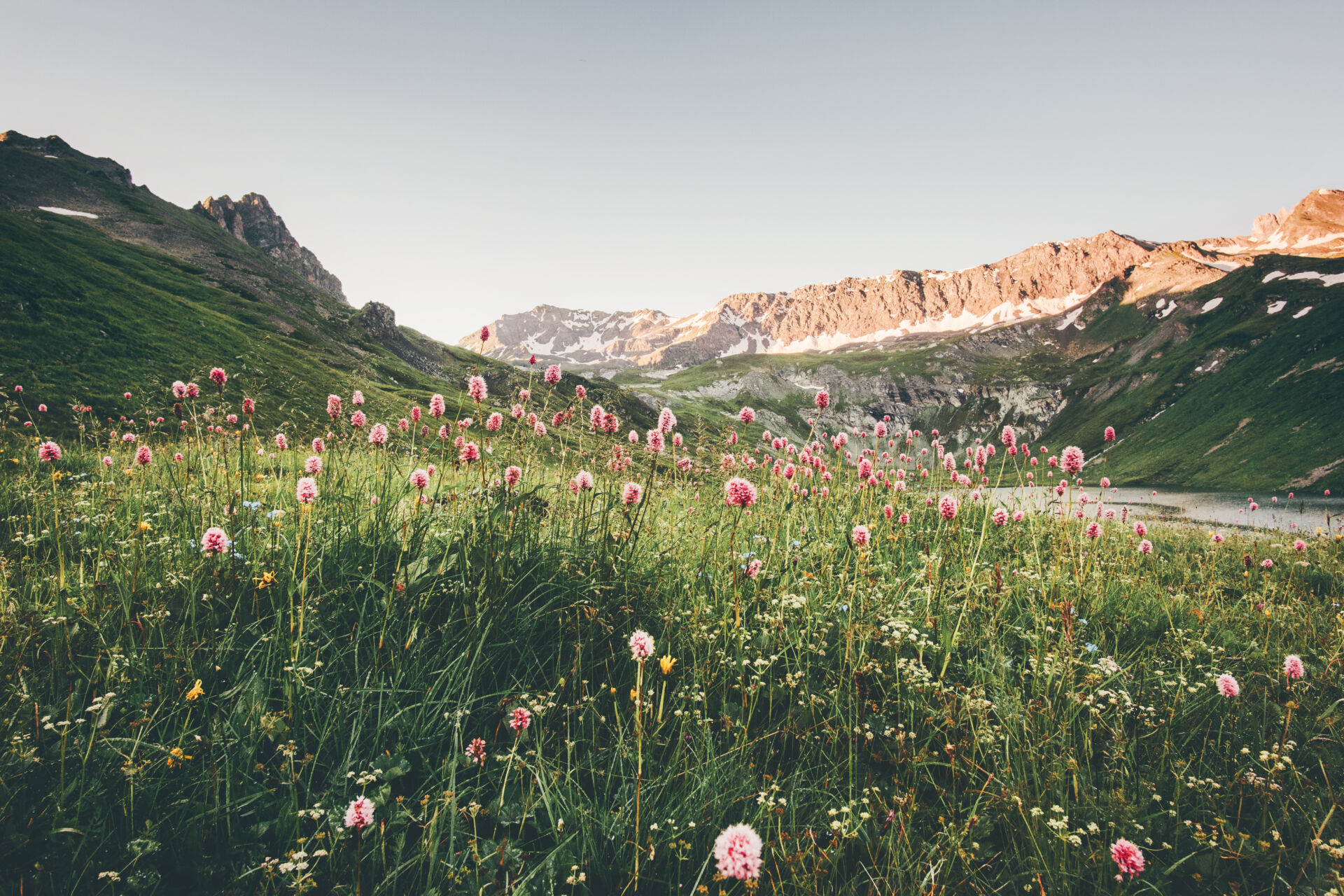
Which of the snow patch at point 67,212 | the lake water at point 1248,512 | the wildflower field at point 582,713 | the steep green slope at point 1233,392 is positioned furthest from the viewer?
the snow patch at point 67,212

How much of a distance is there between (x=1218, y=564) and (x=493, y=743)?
455 inches

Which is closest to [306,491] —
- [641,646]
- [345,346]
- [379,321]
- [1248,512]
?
[641,646]

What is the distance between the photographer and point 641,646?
258cm

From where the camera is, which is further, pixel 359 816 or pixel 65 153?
pixel 65 153

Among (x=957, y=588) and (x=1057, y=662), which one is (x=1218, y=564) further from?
(x=1057, y=662)

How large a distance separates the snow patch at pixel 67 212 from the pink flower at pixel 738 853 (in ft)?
585

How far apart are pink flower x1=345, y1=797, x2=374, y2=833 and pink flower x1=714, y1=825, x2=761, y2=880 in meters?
1.27

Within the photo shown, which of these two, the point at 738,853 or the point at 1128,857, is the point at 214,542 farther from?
the point at 1128,857

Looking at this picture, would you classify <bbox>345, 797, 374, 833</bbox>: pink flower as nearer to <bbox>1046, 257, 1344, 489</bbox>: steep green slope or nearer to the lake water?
the lake water

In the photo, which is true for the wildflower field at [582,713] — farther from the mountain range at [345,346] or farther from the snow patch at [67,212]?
the snow patch at [67,212]

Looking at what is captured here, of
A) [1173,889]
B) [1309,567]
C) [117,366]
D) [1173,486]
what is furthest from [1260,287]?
[117,366]

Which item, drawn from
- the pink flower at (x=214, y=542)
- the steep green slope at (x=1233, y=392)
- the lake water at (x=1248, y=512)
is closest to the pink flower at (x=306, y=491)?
the pink flower at (x=214, y=542)

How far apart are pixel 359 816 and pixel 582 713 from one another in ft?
3.76

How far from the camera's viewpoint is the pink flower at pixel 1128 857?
7.01 feet
